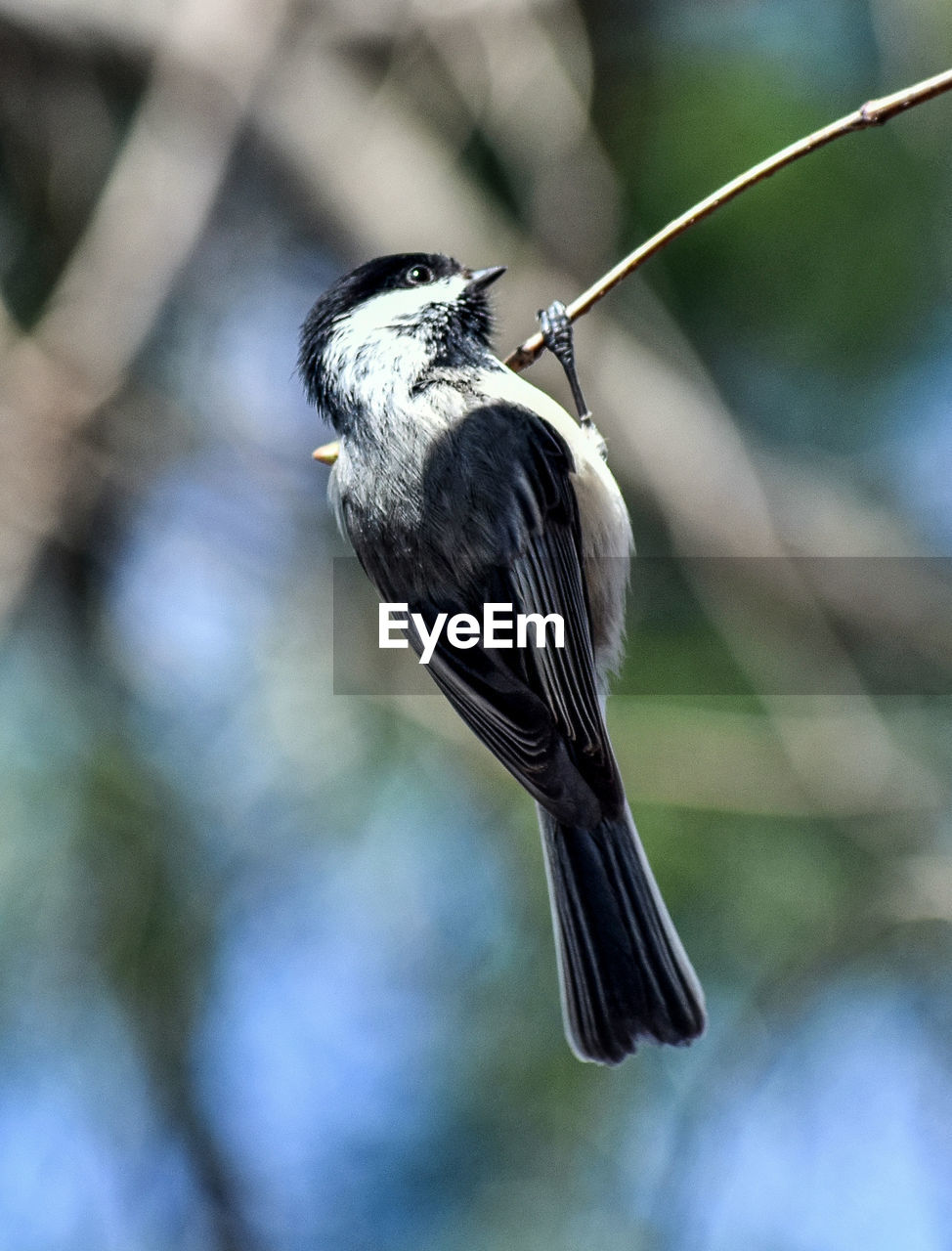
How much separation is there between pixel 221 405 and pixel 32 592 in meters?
0.73

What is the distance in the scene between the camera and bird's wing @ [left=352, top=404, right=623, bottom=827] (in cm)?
155

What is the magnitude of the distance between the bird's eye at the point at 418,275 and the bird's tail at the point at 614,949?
2.25 feet

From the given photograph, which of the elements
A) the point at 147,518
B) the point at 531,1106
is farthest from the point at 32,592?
the point at 531,1106

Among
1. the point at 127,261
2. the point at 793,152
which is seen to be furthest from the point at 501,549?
the point at 127,261

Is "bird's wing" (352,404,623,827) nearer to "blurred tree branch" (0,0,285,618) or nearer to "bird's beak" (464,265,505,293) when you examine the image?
"bird's beak" (464,265,505,293)

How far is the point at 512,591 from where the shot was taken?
159cm

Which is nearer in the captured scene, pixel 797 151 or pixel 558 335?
pixel 797 151

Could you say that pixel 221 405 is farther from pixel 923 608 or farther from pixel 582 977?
pixel 582 977

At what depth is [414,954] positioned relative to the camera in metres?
3.05

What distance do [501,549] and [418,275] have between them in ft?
1.35

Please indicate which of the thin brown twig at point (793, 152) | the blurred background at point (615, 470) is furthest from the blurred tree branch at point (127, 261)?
the thin brown twig at point (793, 152)
